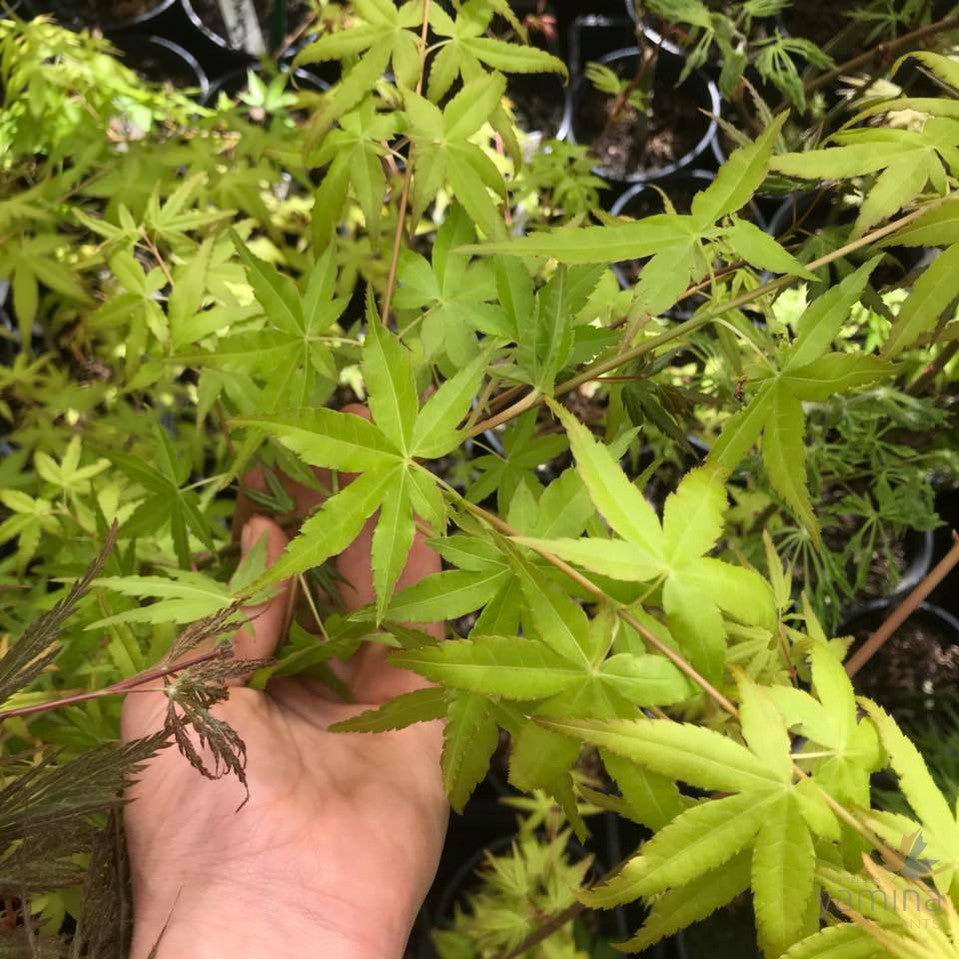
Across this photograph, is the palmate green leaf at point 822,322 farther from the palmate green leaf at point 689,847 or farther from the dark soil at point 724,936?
the dark soil at point 724,936

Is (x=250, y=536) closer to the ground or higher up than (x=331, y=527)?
closer to the ground

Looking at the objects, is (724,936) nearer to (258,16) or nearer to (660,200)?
(660,200)

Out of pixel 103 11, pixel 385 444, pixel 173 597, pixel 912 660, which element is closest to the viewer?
pixel 385 444

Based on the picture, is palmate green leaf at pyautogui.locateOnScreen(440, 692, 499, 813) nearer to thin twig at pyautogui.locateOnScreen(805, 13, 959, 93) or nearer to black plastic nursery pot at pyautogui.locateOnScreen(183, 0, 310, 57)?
thin twig at pyautogui.locateOnScreen(805, 13, 959, 93)

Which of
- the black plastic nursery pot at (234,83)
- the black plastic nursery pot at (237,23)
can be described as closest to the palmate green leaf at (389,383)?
the black plastic nursery pot at (234,83)

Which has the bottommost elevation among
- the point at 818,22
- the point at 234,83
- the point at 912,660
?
the point at 912,660

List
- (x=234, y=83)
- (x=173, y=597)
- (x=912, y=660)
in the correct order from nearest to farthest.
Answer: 1. (x=173, y=597)
2. (x=912, y=660)
3. (x=234, y=83)

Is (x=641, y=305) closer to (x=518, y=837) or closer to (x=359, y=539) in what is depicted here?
(x=359, y=539)

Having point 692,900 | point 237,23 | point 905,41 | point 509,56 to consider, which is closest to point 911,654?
point 905,41

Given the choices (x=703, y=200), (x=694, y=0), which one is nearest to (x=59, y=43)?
(x=694, y=0)
